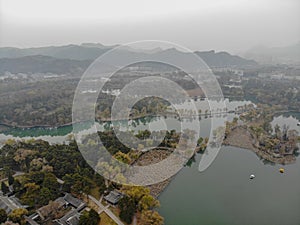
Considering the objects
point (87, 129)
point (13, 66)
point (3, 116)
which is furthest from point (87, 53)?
point (87, 129)

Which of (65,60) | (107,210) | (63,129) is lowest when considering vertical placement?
(63,129)

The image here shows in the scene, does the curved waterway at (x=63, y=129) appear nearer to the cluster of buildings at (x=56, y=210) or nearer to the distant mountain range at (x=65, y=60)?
the cluster of buildings at (x=56, y=210)

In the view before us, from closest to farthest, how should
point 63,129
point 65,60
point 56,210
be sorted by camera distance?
1. point 56,210
2. point 63,129
3. point 65,60

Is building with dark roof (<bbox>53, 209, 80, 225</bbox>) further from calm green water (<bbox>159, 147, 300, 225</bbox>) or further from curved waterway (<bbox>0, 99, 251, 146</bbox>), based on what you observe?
curved waterway (<bbox>0, 99, 251, 146</bbox>)

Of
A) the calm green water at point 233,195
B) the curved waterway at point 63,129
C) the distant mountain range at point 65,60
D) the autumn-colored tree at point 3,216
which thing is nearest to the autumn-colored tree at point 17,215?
the autumn-colored tree at point 3,216

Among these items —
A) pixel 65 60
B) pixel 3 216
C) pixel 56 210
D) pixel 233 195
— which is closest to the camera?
pixel 3 216

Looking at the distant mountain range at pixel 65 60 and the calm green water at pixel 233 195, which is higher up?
the distant mountain range at pixel 65 60

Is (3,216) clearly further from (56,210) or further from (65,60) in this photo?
(65,60)

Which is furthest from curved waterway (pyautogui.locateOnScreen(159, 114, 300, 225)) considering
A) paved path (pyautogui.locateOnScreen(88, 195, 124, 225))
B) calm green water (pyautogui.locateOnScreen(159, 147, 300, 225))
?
paved path (pyautogui.locateOnScreen(88, 195, 124, 225))

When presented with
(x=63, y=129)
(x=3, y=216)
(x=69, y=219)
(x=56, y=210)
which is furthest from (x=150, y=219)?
(x=63, y=129)
